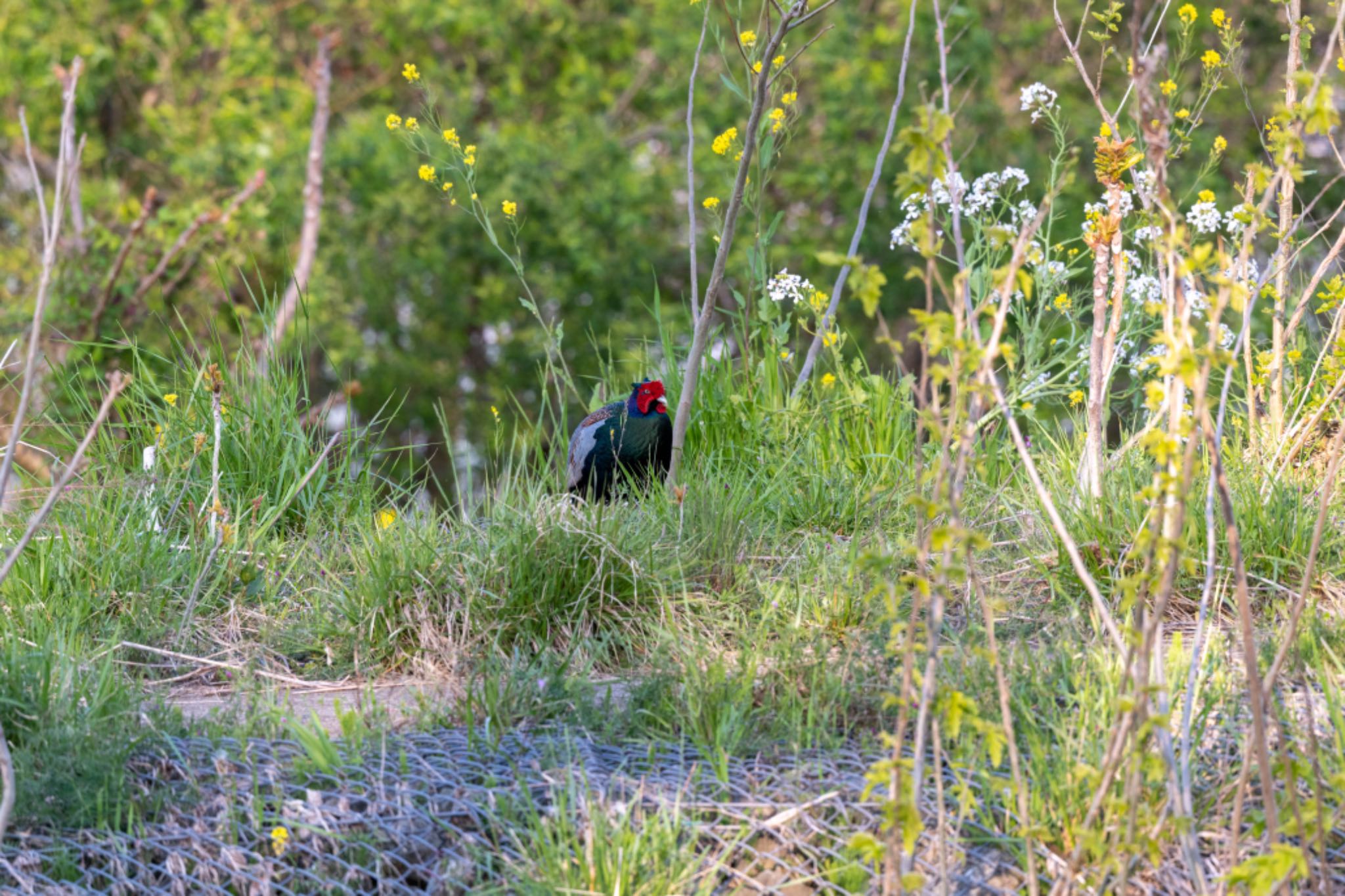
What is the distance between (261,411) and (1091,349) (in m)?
2.30

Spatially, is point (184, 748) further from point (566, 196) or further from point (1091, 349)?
point (566, 196)

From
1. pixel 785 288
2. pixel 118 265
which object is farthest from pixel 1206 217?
pixel 118 265

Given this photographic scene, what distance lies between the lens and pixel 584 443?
4035 mm

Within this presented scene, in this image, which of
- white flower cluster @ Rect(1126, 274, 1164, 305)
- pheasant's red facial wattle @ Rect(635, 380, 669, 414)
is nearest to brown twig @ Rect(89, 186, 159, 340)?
pheasant's red facial wattle @ Rect(635, 380, 669, 414)

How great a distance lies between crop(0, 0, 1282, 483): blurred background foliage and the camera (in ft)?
31.9

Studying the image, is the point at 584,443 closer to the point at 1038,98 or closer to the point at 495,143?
the point at 1038,98

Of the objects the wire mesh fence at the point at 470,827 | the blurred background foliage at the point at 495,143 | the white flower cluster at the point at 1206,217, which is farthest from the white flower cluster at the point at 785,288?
the blurred background foliage at the point at 495,143

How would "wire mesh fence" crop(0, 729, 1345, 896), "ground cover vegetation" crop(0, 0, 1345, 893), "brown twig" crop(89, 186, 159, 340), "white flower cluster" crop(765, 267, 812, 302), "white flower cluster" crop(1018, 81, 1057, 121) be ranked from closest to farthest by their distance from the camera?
"ground cover vegetation" crop(0, 0, 1345, 893), "wire mesh fence" crop(0, 729, 1345, 896), "white flower cluster" crop(1018, 81, 1057, 121), "white flower cluster" crop(765, 267, 812, 302), "brown twig" crop(89, 186, 159, 340)

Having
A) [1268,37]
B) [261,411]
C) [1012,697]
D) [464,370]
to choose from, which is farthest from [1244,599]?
[1268,37]

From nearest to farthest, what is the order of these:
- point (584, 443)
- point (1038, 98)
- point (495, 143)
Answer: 1. point (1038, 98)
2. point (584, 443)
3. point (495, 143)

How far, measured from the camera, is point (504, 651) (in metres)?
2.93

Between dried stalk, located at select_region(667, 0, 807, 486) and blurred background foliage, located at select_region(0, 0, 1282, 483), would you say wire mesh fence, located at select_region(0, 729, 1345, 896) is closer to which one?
dried stalk, located at select_region(667, 0, 807, 486)

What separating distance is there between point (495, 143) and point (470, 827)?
26.2 feet

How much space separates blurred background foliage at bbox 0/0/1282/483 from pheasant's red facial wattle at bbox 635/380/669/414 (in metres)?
5.07
